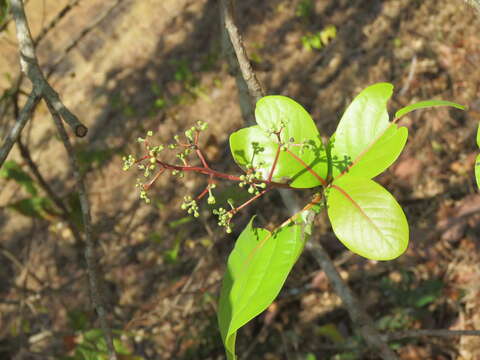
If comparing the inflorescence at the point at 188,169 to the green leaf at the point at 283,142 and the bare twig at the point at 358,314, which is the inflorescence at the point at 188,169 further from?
the bare twig at the point at 358,314

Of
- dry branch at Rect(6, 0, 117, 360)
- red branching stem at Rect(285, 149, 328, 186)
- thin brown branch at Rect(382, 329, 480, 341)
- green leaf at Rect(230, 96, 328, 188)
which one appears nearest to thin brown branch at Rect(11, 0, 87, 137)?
dry branch at Rect(6, 0, 117, 360)

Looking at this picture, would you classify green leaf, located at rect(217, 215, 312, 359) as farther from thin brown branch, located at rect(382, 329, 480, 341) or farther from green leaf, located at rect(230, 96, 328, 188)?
thin brown branch, located at rect(382, 329, 480, 341)

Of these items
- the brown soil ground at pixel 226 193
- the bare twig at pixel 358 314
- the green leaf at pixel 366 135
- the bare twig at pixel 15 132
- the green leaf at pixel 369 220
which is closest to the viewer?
the green leaf at pixel 369 220

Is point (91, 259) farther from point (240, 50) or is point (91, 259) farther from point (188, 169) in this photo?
point (240, 50)

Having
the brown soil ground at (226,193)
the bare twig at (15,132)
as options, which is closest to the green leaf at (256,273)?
the bare twig at (15,132)

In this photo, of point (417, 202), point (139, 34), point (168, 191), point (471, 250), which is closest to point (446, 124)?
point (417, 202)

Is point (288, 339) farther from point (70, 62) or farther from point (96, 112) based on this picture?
point (70, 62)

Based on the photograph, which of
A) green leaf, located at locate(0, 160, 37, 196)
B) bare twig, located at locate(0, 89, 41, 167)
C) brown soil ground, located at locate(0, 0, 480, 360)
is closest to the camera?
bare twig, located at locate(0, 89, 41, 167)
